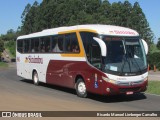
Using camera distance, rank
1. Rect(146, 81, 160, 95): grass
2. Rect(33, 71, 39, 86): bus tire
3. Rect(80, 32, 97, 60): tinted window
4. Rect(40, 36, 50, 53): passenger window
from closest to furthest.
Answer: Rect(80, 32, 97, 60): tinted window → Rect(146, 81, 160, 95): grass → Rect(40, 36, 50, 53): passenger window → Rect(33, 71, 39, 86): bus tire

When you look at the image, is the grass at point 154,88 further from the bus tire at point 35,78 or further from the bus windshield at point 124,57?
the bus tire at point 35,78

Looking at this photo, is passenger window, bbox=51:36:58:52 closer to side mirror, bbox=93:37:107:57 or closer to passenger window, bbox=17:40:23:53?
side mirror, bbox=93:37:107:57

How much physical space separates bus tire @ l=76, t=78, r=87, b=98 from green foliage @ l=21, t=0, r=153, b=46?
46.0 m

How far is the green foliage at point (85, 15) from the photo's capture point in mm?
69125

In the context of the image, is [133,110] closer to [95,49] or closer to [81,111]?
[81,111]

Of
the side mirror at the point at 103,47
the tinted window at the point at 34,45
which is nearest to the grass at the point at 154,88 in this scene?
the side mirror at the point at 103,47

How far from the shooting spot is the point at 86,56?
1706 cm

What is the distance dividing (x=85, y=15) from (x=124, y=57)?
5971cm

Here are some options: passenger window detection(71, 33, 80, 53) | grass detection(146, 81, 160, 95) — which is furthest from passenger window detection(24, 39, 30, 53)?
grass detection(146, 81, 160, 95)

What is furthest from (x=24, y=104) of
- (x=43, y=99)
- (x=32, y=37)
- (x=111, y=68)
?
(x=32, y=37)

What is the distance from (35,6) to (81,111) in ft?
322

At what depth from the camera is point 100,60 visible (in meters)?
16.0

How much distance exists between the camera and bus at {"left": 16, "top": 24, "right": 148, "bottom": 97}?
1584 cm

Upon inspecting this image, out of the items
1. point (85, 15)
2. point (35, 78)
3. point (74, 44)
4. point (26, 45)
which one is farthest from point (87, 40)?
point (85, 15)
